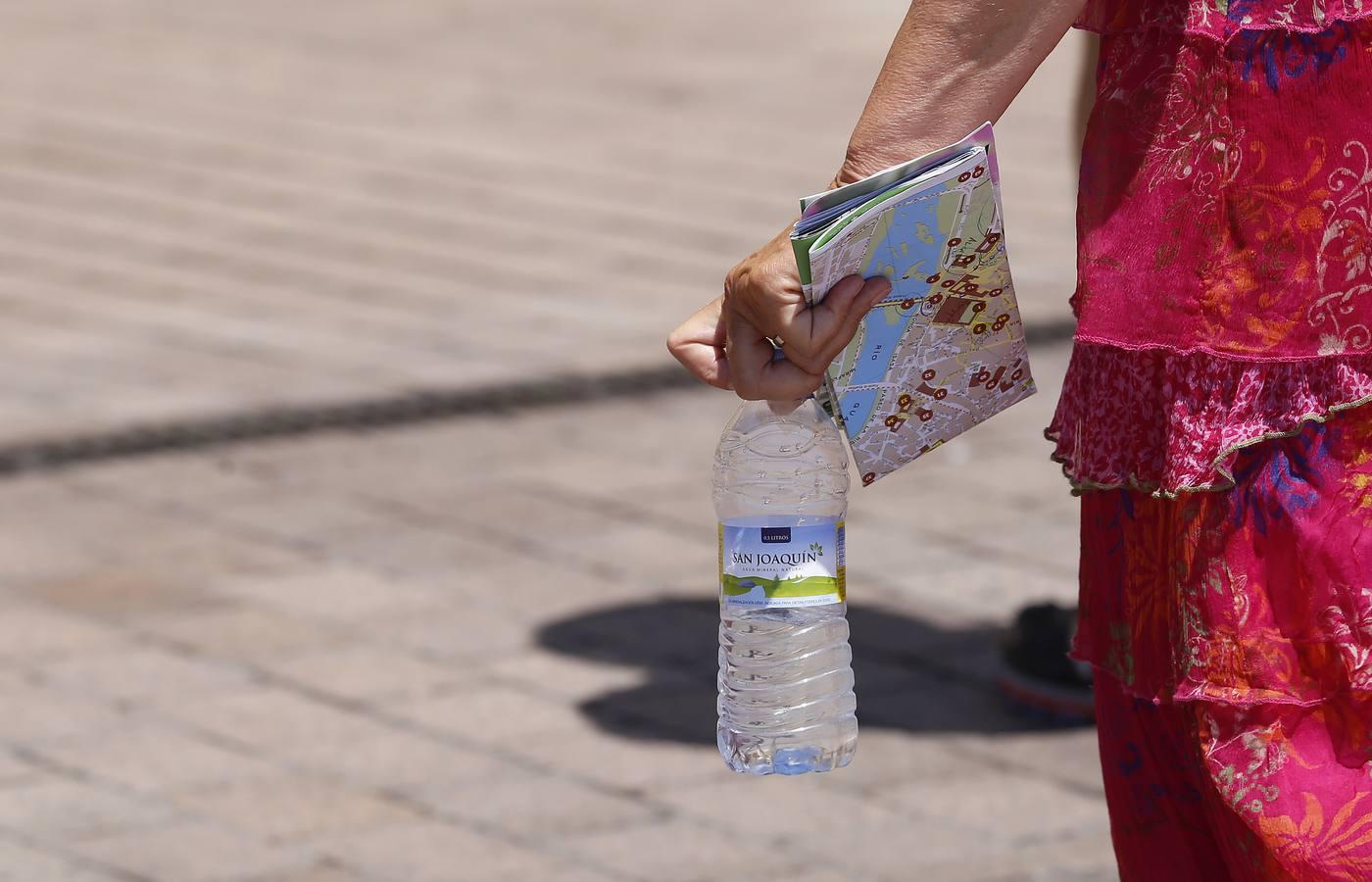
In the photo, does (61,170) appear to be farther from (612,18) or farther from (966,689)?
(966,689)

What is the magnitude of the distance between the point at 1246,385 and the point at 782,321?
45 cm

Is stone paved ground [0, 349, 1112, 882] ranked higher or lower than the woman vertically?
lower

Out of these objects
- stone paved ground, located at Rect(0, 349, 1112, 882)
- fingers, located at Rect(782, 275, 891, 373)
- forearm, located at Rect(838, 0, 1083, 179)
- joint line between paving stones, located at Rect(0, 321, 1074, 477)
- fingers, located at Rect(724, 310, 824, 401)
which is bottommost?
stone paved ground, located at Rect(0, 349, 1112, 882)

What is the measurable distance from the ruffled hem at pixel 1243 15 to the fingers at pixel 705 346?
553 mm

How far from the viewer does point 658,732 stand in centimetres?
441

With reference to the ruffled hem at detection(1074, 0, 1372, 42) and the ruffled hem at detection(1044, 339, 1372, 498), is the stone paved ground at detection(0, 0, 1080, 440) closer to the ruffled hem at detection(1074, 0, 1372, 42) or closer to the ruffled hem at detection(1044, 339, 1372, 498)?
the ruffled hem at detection(1044, 339, 1372, 498)

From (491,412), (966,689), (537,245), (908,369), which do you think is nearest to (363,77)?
(537,245)

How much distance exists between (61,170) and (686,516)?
201 inches

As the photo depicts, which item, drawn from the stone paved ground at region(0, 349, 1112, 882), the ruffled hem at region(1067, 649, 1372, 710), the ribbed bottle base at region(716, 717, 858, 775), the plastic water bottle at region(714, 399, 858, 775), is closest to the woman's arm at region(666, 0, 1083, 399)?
the plastic water bottle at region(714, 399, 858, 775)

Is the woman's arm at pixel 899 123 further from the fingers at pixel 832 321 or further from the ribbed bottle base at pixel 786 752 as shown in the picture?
the ribbed bottle base at pixel 786 752

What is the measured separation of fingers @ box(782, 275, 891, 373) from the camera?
2211 millimetres

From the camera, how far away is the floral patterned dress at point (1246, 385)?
2.09 m

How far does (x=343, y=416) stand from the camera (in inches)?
256

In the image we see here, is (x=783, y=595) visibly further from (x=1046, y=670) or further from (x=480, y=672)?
(x=480, y=672)
